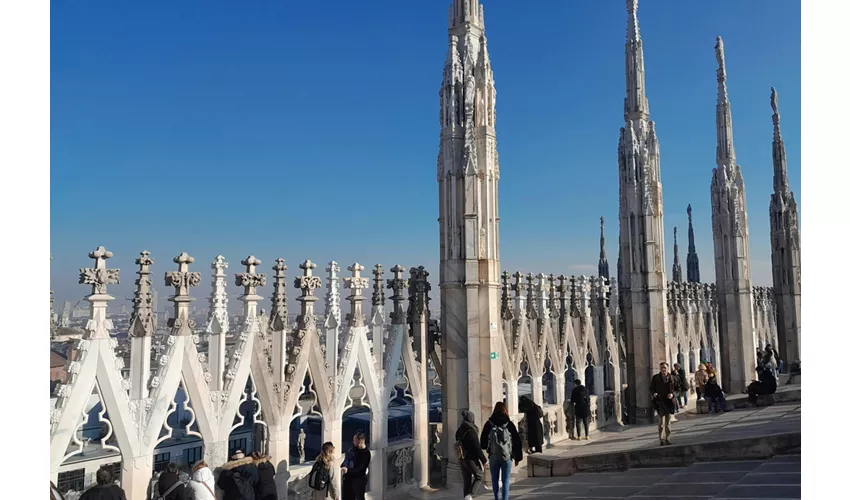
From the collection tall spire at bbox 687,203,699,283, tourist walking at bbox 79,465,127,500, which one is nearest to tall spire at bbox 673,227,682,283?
tall spire at bbox 687,203,699,283

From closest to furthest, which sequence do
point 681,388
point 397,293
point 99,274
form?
point 99,274 < point 397,293 < point 681,388

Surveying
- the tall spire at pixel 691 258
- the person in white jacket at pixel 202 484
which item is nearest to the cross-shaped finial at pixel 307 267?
the person in white jacket at pixel 202 484

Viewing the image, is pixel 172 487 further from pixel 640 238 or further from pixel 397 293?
pixel 640 238

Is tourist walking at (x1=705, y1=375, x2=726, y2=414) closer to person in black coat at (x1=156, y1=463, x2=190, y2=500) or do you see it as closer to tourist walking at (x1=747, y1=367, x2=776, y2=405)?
tourist walking at (x1=747, y1=367, x2=776, y2=405)

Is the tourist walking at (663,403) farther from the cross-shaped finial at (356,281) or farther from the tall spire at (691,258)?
the tall spire at (691,258)

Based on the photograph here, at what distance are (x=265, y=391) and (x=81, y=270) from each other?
10.7 ft

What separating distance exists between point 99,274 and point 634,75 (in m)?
15.6

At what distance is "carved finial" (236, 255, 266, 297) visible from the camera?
8.86 m

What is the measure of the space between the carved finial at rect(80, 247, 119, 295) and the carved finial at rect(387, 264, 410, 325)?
525cm

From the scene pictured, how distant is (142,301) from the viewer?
774cm

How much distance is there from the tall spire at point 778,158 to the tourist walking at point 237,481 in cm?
2610

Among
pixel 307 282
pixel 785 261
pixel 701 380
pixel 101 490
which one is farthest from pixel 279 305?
pixel 785 261

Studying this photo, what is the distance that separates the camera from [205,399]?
27.2 ft
